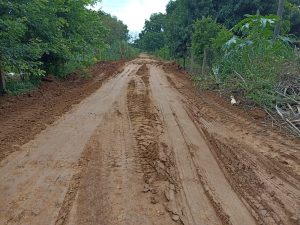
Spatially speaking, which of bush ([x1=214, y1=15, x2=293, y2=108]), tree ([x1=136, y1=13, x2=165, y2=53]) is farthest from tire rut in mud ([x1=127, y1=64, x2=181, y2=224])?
tree ([x1=136, y1=13, x2=165, y2=53])

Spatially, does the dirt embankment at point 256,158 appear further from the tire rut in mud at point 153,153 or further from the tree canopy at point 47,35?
the tree canopy at point 47,35

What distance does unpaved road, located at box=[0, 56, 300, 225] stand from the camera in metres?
3.58

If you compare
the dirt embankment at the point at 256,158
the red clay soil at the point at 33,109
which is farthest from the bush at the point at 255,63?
the red clay soil at the point at 33,109

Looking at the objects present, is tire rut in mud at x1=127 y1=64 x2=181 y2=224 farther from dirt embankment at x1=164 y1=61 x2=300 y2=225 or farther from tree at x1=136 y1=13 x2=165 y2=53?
tree at x1=136 y1=13 x2=165 y2=53

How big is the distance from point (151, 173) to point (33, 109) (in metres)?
4.74

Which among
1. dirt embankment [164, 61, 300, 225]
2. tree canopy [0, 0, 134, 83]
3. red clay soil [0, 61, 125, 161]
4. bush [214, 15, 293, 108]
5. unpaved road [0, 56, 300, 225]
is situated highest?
tree canopy [0, 0, 134, 83]

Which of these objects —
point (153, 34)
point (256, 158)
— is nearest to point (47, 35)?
point (256, 158)

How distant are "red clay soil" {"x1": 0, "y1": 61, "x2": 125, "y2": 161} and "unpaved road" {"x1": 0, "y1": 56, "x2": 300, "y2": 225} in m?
0.30

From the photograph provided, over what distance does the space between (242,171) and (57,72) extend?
997cm

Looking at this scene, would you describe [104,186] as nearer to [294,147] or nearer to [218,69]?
[294,147]

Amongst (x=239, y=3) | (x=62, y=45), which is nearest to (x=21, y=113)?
(x=62, y=45)

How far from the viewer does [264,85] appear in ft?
28.2

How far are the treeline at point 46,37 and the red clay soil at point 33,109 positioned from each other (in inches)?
28.1

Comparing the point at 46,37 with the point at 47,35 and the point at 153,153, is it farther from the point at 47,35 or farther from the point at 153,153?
the point at 153,153
